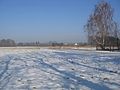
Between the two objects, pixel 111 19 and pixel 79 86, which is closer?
pixel 79 86

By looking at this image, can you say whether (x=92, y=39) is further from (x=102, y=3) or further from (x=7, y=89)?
(x=7, y=89)

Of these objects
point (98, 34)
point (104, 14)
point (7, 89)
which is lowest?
point (7, 89)

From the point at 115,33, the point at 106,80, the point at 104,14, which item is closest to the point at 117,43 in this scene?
the point at 115,33

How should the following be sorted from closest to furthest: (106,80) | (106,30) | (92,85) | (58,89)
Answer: (58,89) → (92,85) → (106,80) → (106,30)

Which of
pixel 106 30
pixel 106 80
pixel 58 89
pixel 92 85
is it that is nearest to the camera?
pixel 58 89

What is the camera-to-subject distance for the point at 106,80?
32.9 feet

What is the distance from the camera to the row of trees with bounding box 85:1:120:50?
4847 centimetres

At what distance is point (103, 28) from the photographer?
1907 inches

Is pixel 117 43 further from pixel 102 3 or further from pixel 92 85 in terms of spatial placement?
pixel 92 85

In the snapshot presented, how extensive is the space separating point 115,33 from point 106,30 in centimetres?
224

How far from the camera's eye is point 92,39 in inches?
1969

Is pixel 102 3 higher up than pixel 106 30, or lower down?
higher up

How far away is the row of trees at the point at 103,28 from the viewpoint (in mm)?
48469

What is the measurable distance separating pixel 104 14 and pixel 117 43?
235 inches
